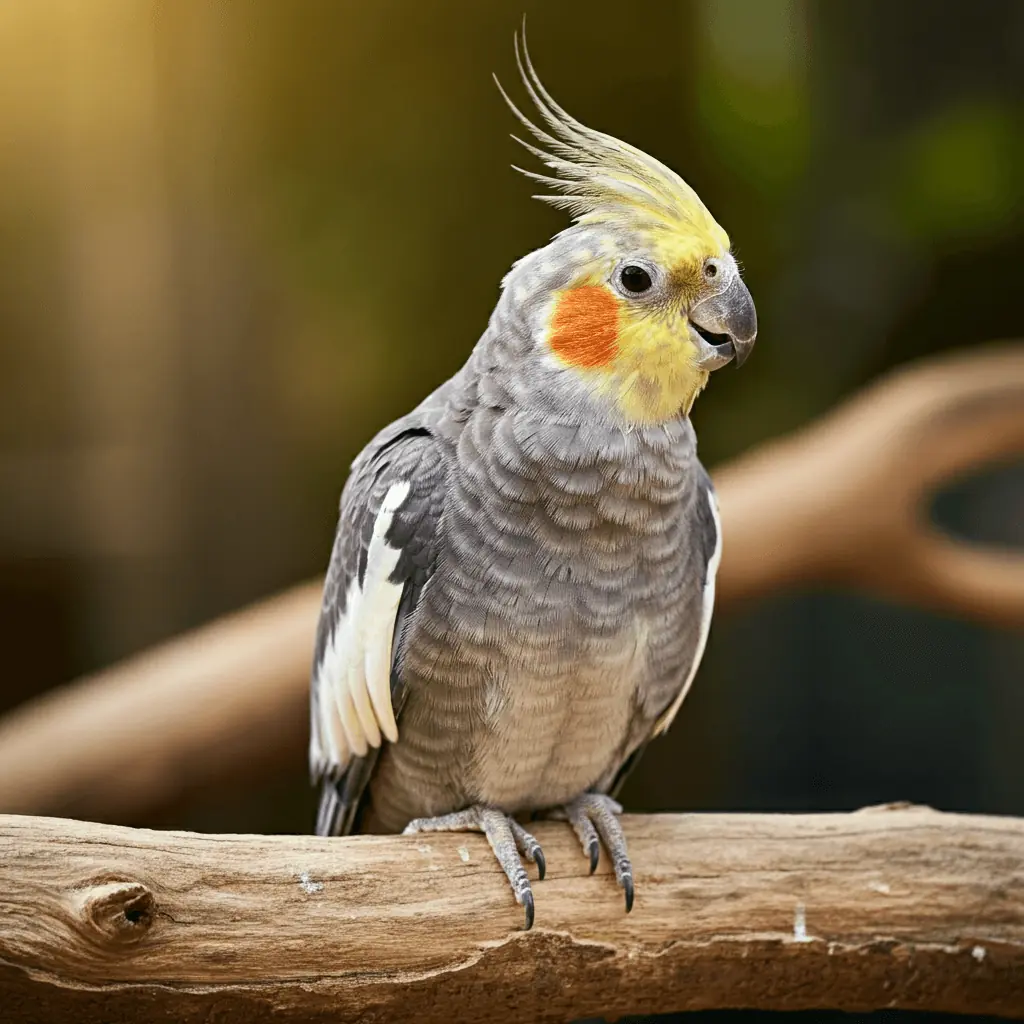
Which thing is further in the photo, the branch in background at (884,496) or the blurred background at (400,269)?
the branch in background at (884,496)

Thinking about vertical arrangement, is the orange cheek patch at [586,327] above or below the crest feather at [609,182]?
below

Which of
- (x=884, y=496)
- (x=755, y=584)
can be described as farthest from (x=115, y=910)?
(x=884, y=496)

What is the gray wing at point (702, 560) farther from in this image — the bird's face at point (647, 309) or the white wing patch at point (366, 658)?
the white wing patch at point (366, 658)

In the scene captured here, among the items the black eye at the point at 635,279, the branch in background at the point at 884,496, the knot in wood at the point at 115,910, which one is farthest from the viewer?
the branch in background at the point at 884,496

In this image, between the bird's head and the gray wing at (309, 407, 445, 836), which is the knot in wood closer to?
the gray wing at (309, 407, 445, 836)

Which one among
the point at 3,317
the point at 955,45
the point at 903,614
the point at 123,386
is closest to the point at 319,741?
the point at 123,386

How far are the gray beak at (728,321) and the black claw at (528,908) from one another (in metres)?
0.69

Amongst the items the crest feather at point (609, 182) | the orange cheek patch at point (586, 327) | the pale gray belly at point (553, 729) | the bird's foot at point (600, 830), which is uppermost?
the crest feather at point (609, 182)

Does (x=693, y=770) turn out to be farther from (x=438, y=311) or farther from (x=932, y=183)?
(x=932, y=183)

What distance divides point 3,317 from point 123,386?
23 cm

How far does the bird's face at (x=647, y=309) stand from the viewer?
1231 mm

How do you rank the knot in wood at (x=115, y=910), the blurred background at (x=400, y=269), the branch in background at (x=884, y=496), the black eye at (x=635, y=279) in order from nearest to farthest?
the knot in wood at (x=115, y=910) → the black eye at (x=635, y=279) → the blurred background at (x=400, y=269) → the branch in background at (x=884, y=496)

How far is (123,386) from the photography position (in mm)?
1970

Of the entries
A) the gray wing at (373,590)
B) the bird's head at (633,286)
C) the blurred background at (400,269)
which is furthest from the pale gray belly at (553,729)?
the blurred background at (400,269)
